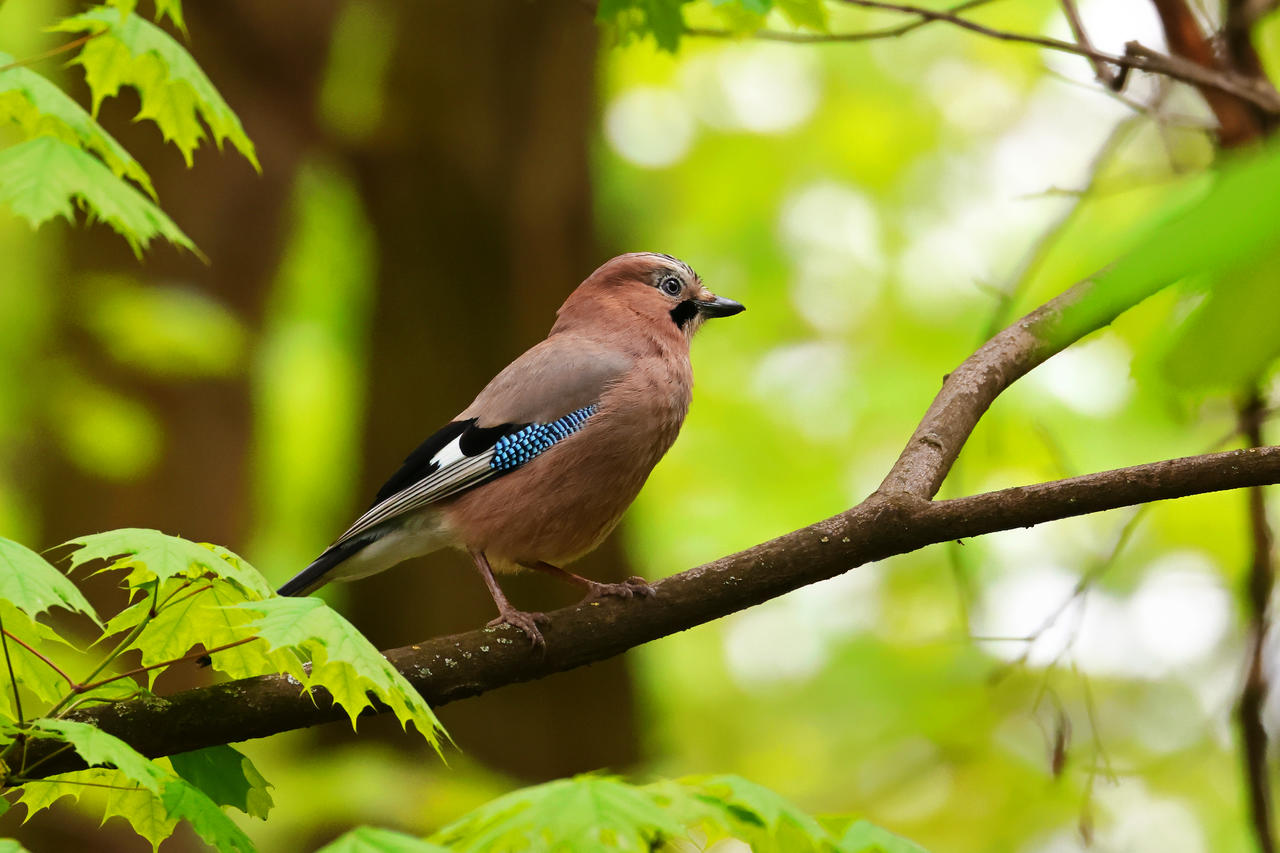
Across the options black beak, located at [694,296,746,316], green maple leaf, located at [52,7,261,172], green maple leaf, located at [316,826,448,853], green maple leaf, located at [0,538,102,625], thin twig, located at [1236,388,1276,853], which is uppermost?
green maple leaf, located at [52,7,261,172]

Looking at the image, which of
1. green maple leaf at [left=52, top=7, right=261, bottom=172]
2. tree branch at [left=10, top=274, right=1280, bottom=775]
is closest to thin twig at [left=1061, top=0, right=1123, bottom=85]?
tree branch at [left=10, top=274, right=1280, bottom=775]

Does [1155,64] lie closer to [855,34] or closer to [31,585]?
[855,34]

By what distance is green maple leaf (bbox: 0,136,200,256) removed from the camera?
2.74 meters

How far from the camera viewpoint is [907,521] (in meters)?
2.71

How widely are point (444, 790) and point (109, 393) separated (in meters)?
2.64

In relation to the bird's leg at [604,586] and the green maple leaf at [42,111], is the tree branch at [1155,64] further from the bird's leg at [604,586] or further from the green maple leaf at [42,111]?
the green maple leaf at [42,111]

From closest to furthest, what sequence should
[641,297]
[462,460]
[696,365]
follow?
[462,460]
[641,297]
[696,365]

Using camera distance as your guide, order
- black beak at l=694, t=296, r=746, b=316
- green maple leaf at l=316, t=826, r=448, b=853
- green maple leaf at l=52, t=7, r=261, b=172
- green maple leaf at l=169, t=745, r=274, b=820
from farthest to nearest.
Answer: black beak at l=694, t=296, r=746, b=316 → green maple leaf at l=52, t=7, r=261, b=172 → green maple leaf at l=169, t=745, r=274, b=820 → green maple leaf at l=316, t=826, r=448, b=853

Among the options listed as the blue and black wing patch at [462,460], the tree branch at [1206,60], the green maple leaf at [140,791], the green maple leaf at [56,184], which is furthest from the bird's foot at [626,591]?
the tree branch at [1206,60]

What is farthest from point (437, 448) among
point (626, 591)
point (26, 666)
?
point (26, 666)

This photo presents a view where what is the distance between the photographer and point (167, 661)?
2100 millimetres

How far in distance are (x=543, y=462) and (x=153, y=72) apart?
1.49m

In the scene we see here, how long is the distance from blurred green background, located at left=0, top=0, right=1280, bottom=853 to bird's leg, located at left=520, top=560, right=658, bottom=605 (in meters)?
0.85

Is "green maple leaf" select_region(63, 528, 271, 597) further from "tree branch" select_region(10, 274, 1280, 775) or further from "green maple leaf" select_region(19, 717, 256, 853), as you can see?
"tree branch" select_region(10, 274, 1280, 775)
